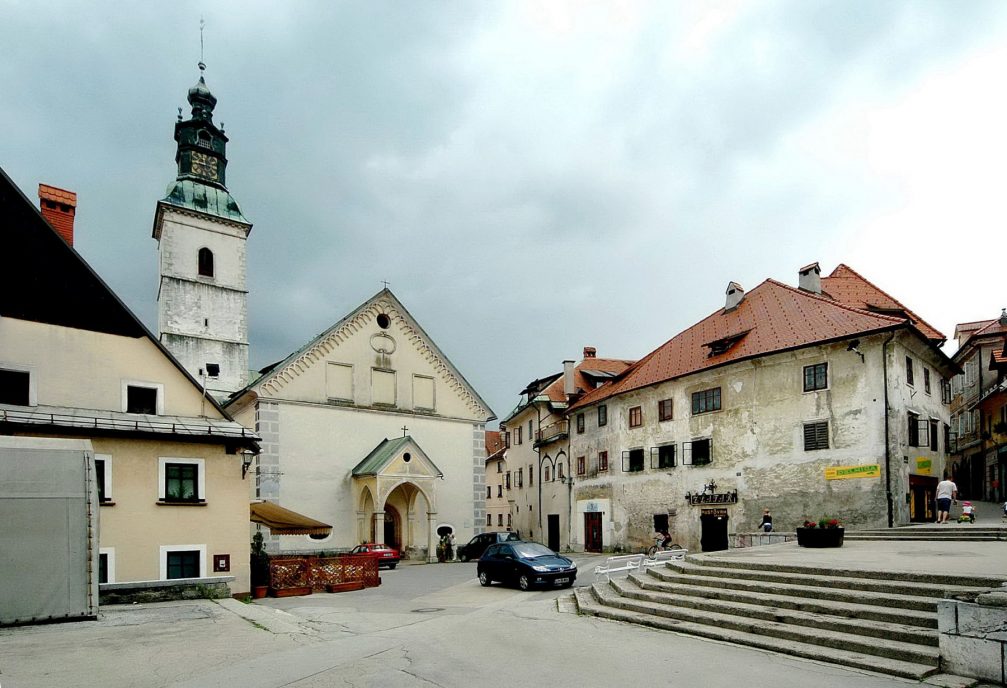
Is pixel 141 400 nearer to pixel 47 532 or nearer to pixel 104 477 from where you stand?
pixel 104 477

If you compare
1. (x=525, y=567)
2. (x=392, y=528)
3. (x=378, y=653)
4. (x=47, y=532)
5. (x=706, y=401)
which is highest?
(x=706, y=401)

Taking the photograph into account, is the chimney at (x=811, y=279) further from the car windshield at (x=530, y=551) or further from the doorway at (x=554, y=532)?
the doorway at (x=554, y=532)

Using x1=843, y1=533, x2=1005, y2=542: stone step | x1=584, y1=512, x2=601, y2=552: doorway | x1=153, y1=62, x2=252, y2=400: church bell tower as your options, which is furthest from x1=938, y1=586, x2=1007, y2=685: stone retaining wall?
x1=153, y1=62, x2=252, y2=400: church bell tower

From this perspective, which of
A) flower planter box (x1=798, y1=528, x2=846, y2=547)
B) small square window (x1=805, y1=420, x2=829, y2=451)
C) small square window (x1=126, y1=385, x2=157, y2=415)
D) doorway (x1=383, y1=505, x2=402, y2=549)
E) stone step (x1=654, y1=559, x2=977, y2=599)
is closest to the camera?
stone step (x1=654, y1=559, x2=977, y2=599)

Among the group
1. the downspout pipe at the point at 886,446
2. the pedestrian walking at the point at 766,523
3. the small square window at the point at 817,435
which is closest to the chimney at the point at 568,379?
the pedestrian walking at the point at 766,523

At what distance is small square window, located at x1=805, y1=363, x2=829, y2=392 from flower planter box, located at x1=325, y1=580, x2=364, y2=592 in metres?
18.2

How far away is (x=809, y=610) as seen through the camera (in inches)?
463

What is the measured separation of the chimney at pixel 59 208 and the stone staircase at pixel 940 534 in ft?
86.9

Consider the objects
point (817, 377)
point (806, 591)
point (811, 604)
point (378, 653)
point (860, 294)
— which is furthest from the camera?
point (860, 294)

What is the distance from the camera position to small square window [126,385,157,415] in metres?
19.8

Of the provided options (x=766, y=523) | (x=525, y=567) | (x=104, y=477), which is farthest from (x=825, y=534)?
(x=104, y=477)

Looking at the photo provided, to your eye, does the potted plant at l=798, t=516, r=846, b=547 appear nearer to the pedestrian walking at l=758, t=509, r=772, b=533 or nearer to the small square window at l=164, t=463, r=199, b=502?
the pedestrian walking at l=758, t=509, r=772, b=533

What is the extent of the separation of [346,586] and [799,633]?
15.2 meters

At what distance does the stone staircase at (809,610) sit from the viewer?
9.80 meters
